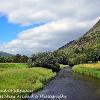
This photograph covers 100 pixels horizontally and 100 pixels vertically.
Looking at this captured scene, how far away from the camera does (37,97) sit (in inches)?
1839

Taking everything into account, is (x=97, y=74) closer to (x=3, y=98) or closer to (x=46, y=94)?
A: (x=46, y=94)

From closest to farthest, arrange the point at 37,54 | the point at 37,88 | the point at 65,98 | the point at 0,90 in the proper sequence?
the point at 0,90 < the point at 65,98 < the point at 37,88 < the point at 37,54

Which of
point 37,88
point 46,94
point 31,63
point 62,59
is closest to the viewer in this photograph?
point 46,94

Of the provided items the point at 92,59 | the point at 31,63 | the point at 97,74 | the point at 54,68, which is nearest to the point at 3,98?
the point at 97,74

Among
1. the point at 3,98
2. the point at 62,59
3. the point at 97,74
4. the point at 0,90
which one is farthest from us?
the point at 62,59

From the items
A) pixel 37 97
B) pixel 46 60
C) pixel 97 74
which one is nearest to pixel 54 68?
pixel 46 60

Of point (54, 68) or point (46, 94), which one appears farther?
point (54, 68)

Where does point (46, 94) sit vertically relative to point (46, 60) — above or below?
below

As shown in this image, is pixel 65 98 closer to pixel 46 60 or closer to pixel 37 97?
pixel 37 97

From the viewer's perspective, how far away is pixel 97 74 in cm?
8500

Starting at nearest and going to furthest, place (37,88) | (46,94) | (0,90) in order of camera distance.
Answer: (0,90), (46,94), (37,88)

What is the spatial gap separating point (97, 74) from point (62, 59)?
112 metres

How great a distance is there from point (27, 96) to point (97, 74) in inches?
1725

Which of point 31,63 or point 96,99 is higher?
point 31,63
